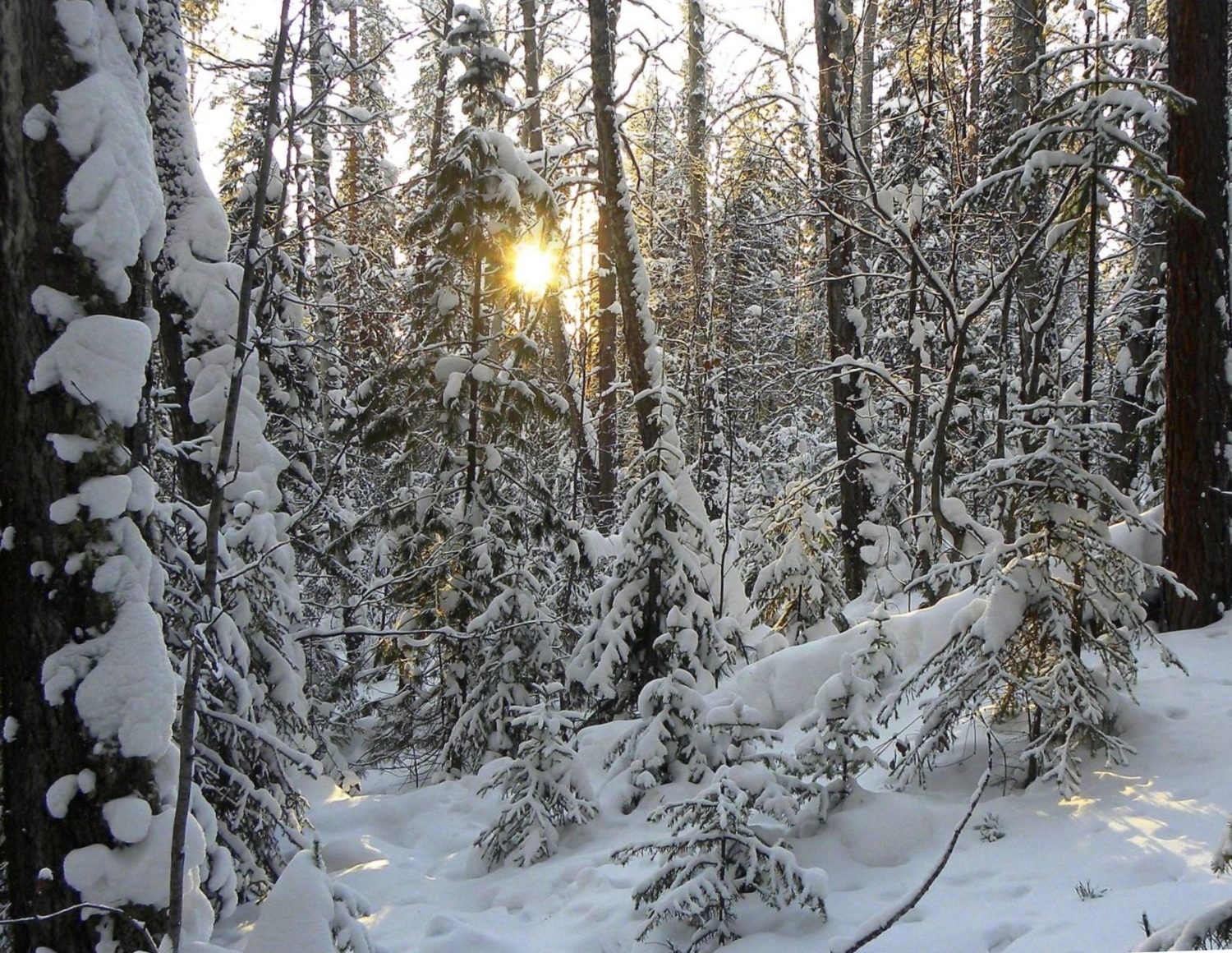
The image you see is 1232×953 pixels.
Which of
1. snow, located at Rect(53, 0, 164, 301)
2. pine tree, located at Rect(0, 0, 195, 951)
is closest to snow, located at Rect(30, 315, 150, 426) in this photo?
pine tree, located at Rect(0, 0, 195, 951)

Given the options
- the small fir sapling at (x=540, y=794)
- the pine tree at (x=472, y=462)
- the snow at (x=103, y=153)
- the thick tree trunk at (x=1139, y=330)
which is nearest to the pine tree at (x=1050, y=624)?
the small fir sapling at (x=540, y=794)

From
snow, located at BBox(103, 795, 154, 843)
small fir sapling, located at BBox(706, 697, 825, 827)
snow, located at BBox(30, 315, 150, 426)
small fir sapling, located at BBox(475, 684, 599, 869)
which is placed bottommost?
small fir sapling, located at BBox(475, 684, 599, 869)

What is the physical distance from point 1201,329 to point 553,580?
6.72m

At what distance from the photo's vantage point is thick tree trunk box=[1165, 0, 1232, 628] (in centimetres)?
695

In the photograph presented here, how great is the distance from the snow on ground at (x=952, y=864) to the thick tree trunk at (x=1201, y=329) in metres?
0.61

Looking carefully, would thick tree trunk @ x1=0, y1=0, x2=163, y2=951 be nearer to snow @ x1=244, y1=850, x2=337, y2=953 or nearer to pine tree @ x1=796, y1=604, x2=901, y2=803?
snow @ x1=244, y1=850, x2=337, y2=953

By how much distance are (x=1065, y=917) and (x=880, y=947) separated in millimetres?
822

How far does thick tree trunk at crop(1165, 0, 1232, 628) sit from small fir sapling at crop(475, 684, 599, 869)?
5.03m

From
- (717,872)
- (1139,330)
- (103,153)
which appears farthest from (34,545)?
(1139,330)

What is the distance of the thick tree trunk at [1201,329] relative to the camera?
22.8 feet

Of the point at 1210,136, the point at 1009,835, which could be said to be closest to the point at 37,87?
the point at 1009,835

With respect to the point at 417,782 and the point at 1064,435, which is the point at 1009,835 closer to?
the point at 1064,435

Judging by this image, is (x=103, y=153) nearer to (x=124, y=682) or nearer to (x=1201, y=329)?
(x=124, y=682)

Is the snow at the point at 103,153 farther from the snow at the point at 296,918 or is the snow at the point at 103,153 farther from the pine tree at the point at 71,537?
the snow at the point at 296,918
